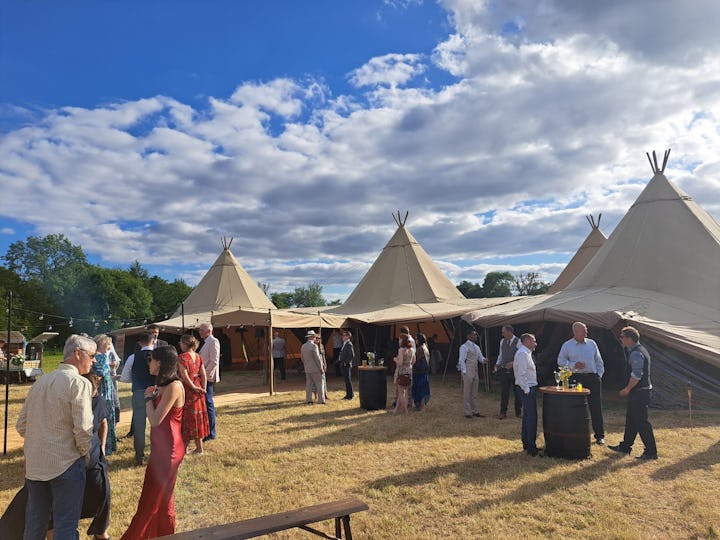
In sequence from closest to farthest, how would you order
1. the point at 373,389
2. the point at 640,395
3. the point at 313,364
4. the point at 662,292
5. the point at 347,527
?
1. the point at 347,527
2. the point at 640,395
3. the point at 373,389
4. the point at 313,364
5. the point at 662,292

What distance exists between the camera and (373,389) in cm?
823

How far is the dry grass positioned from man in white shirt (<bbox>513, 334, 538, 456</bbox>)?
24cm

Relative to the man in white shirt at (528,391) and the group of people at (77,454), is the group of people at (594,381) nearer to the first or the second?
the man in white shirt at (528,391)

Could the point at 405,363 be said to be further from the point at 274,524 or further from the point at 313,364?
the point at 274,524

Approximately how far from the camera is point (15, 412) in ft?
29.1

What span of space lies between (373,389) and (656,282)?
21.9ft

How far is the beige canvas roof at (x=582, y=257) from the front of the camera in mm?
17750

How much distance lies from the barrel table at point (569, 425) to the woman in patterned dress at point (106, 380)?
4637mm

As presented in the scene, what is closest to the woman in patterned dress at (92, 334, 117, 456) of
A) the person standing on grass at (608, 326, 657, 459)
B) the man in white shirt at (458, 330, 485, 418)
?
the man in white shirt at (458, 330, 485, 418)

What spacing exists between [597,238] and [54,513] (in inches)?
742

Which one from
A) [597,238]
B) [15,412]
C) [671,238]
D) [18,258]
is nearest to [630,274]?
[671,238]

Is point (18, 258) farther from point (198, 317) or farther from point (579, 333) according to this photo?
point (579, 333)

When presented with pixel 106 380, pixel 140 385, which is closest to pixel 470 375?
pixel 140 385

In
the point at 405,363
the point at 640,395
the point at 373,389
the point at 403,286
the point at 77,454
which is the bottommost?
the point at 373,389
